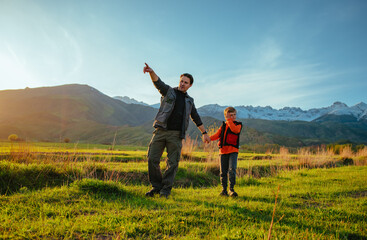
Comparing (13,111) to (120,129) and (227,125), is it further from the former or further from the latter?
(227,125)

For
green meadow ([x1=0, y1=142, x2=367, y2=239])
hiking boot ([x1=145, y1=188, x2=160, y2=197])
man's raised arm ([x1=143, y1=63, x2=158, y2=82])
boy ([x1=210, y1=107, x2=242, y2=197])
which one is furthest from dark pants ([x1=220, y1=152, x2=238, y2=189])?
man's raised arm ([x1=143, y1=63, x2=158, y2=82])

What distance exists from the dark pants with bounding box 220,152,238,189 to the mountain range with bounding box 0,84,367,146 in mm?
28890

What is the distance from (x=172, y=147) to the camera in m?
4.62

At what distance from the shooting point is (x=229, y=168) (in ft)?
16.3

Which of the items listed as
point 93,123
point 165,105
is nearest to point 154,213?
point 165,105

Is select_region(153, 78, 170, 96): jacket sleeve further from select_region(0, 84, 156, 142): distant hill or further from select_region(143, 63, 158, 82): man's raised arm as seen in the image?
select_region(0, 84, 156, 142): distant hill

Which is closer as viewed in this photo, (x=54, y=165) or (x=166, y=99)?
(x=166, y=99)

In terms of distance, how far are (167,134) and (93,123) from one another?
336ft

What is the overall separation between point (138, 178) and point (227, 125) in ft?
12.8

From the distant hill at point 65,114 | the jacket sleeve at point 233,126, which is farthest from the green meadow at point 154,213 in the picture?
the distant hill at point 65,114

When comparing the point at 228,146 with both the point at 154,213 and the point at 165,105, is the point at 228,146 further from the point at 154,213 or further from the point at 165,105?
the point at 154,213

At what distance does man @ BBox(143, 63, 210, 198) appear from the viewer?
452cm

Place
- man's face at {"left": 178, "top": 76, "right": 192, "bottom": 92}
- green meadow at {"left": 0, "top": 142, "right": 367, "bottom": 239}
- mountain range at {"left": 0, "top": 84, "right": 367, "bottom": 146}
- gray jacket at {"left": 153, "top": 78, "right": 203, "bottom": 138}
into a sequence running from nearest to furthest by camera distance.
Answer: green meadow at {"left": 0, "top": 142, "right": 367, "bottom": 239}
gray jacket at {"left": 153, "top": 78, "right": 203, "bottom": 138}
man's face at {"left": 178, "top": 76, "right": 192, "bottom": 92}
mountain range at {"left": 0, "top": 84, "right": 367, "bottom": 146}

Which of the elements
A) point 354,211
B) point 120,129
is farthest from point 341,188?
point 120,129
